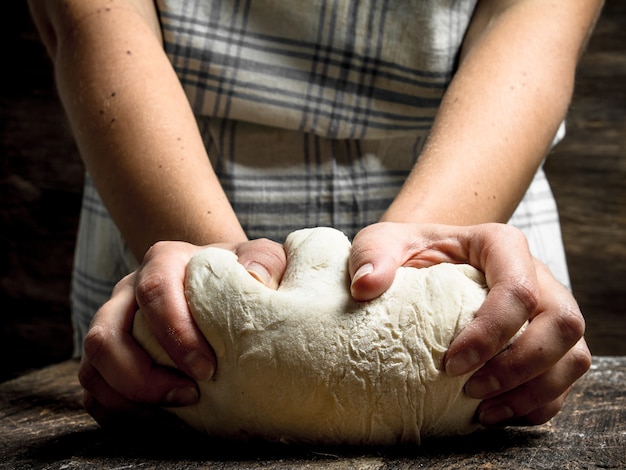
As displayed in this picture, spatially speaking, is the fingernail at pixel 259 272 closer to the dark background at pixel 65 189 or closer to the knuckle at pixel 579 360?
the knuckle at pixel 579 360

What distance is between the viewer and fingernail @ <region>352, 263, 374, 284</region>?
0.63 m

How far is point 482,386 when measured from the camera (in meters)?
0.65

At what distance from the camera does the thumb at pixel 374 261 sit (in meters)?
0.63

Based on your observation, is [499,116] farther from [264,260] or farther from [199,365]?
[199,365]

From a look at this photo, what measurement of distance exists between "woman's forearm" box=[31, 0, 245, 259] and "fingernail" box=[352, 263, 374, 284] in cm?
21

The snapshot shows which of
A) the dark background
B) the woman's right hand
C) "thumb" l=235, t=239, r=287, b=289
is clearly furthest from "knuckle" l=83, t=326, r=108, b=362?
the dark background

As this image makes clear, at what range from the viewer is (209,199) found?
821 millimetres

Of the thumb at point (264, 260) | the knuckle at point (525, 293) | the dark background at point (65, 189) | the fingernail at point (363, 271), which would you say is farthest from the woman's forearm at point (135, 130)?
the dark background at point (65, 189)

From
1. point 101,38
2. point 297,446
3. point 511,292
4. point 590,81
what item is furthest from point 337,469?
point 590,81

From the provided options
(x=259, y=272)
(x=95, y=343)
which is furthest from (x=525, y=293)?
(x=95, y=343)

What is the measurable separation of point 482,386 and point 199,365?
0.80ft

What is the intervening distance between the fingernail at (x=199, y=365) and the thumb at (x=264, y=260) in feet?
0.28

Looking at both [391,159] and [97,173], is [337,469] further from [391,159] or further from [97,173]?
[391,159]

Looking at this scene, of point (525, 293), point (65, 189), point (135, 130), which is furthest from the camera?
point (65, 189)
